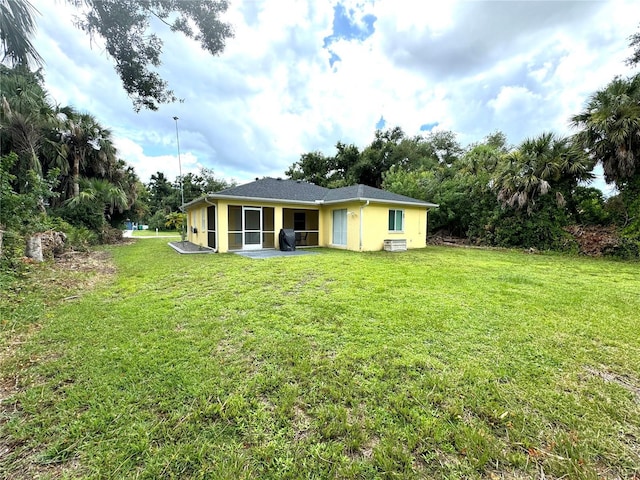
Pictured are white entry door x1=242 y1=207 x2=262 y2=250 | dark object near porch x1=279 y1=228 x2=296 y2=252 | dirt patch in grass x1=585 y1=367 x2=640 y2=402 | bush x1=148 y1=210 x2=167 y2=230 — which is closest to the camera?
dirt patch in grass x1=585 y1=367 x2=640 y2=402

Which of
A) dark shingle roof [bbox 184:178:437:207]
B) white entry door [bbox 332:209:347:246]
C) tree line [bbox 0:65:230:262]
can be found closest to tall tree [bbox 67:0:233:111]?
tree line [bbox 0:65:230:262]

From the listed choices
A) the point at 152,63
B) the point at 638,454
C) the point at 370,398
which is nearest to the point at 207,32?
the point at 152,63

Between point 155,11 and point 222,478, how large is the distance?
22.2ft

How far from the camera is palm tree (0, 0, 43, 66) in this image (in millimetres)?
4277

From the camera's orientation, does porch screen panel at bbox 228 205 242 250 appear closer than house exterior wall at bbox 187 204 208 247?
Yes

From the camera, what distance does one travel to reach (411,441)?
1.69 m

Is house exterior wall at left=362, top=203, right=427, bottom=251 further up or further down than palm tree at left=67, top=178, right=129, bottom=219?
further down

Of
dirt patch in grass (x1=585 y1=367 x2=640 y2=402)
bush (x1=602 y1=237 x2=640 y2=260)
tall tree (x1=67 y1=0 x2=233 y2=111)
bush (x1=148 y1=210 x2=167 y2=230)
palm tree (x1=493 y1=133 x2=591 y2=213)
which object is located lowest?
dirt patch in grass (x1=585 y1=367 x2=640 y2=402)

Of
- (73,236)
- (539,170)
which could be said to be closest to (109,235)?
(73,236)

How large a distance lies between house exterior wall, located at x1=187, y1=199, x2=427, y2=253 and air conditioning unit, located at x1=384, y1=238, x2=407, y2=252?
27 cm

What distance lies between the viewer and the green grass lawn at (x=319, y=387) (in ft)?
5.17

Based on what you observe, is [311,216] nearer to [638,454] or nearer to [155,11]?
[155,11]

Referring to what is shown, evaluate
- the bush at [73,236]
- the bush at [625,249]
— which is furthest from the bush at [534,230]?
the bush at [73,236]

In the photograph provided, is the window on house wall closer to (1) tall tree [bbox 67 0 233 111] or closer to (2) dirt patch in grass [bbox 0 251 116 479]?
(1) tall tree [bbox 67 0 233 111]
